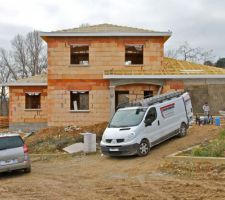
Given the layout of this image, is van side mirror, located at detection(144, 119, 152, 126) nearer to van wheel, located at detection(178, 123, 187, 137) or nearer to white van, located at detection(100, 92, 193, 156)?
white van, located at detection(100, 92, 193, 156)

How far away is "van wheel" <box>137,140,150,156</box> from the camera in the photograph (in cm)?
1764

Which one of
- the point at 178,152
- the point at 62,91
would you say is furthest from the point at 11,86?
the point at 178,152

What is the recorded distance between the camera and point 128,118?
1862 centimetres

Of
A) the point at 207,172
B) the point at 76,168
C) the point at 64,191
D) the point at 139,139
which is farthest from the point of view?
the point at 139,139

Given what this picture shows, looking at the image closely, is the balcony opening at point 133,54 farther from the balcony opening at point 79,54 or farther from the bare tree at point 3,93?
the bare tree at point 3,93

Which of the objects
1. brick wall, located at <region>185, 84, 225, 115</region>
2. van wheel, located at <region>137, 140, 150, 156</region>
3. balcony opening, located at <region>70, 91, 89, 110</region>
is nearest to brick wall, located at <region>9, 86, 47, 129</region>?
balcony opening, located at <region>70, 91, 89, 110</region>

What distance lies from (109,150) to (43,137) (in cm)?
827

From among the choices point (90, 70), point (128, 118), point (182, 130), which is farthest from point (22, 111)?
point (182, 130)

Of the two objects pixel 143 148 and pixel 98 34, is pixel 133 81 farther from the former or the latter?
pixel 143 148

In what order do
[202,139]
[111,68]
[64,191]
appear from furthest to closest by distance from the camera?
[111,68] < [202,139] < [64,191]

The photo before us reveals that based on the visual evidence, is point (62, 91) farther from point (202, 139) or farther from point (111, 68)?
point (202, 139)

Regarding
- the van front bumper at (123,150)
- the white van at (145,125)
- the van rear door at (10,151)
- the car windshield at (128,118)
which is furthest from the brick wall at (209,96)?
the van rear door at (10,151)

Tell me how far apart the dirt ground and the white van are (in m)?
0.51

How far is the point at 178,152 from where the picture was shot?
1680 cm
